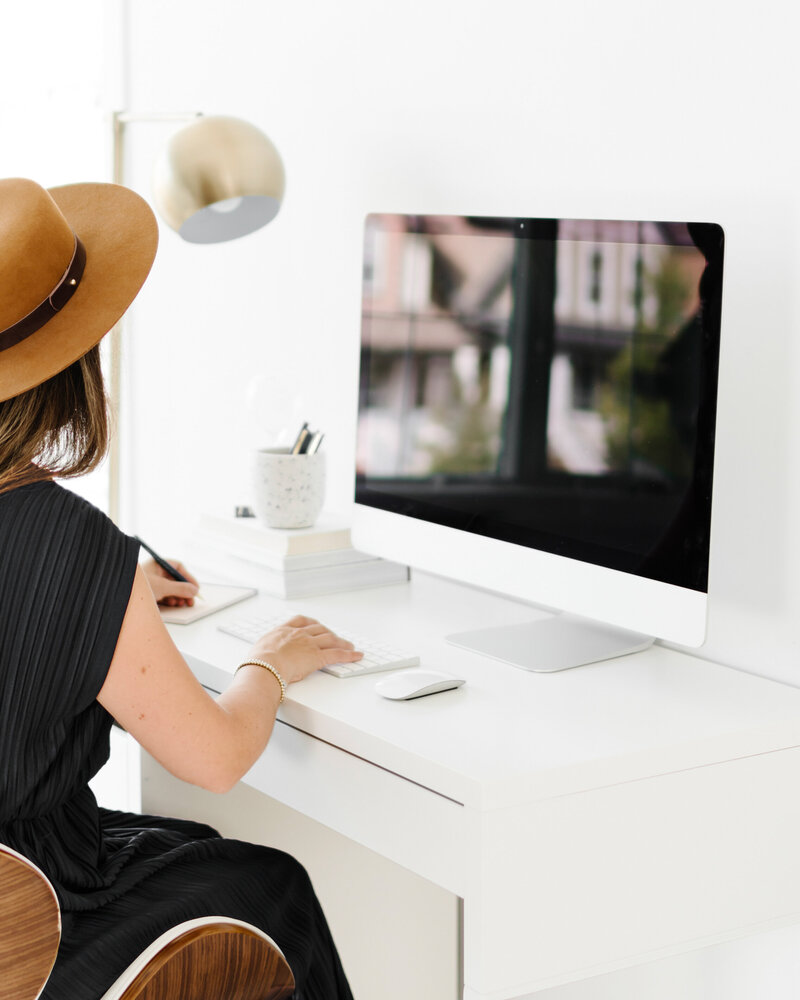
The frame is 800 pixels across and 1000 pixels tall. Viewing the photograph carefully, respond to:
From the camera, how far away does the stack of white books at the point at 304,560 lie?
5.74 ft

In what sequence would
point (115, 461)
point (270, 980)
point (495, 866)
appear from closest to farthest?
point (495, 866) < point (270, 980) < point (115, 461)

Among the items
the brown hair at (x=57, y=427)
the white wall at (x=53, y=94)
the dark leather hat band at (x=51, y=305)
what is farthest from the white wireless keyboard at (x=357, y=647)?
the white wall at (x=53, y=94)

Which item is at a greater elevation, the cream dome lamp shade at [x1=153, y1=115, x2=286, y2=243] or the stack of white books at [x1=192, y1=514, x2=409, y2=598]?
the cream dome lamp shade at [x1=153, y1=115, x2=286, y2=243]

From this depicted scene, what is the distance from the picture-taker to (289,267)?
2.30 meters

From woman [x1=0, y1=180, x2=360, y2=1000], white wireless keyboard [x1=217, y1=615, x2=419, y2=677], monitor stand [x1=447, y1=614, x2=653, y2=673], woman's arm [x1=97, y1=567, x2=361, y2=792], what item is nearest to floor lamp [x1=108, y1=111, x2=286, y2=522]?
woman [x1=0, y1=180, x2=360, y2=1000]

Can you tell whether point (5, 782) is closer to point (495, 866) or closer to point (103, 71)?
point (495, 866)

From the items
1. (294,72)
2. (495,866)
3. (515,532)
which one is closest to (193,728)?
(495,866)

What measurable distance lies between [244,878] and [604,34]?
3.76ft

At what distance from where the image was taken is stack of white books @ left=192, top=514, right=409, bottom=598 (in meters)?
1.75

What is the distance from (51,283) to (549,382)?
0.58 metres

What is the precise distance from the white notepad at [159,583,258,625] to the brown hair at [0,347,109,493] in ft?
1.39

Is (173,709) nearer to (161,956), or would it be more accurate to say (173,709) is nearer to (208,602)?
(161,956)

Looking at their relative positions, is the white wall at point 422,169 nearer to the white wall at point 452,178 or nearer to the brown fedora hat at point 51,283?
the white wall at point 452,178

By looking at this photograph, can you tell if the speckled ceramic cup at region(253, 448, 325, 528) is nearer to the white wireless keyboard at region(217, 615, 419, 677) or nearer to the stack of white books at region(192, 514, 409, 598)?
the stack of white books at region(192, 514, 409, 598)
